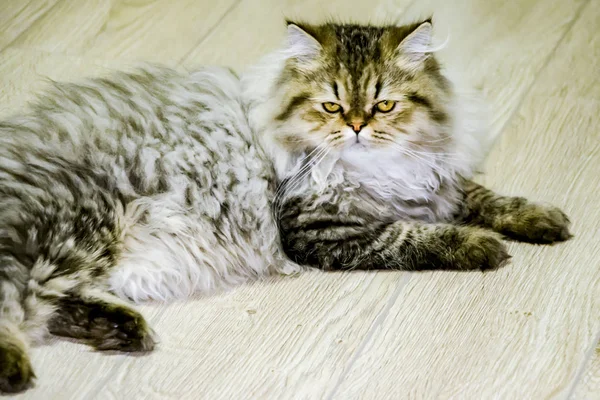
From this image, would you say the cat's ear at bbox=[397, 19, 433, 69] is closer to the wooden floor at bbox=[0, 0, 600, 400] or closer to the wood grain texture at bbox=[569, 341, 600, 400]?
the wooden floor at bbox=[0, 0, 600, 400]

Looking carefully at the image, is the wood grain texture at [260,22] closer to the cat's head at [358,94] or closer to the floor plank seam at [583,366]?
the cat's head at [358,94]

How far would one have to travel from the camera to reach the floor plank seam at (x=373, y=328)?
5.02ft

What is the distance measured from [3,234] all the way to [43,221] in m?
0.08

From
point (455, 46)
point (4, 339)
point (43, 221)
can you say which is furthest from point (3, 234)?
point (455, 46)

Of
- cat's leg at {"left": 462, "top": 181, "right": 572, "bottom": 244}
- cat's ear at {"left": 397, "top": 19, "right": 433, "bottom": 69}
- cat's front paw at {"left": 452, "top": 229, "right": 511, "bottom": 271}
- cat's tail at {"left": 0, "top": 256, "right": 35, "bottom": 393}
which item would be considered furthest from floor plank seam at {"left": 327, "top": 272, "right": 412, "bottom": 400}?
cat's tail at {"left": 0, "top": 256, "right": 35, "bottom": 393}

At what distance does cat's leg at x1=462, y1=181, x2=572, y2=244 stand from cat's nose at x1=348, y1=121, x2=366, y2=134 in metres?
0.37

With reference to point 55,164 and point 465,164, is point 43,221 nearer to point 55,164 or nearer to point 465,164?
point 55,164

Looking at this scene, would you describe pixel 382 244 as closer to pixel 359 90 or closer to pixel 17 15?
pixel 359 90

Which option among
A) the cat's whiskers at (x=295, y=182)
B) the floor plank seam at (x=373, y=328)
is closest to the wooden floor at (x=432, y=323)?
the floor plank seam at (x=373, y=328)

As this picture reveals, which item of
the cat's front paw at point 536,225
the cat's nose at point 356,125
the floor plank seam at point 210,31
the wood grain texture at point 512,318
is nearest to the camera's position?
the wood grain texture at point 512,318

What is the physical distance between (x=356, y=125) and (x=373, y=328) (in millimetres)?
422

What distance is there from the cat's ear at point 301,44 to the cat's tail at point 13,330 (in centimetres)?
71

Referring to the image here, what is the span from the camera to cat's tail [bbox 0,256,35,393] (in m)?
1.41

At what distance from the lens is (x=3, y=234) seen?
146cm
